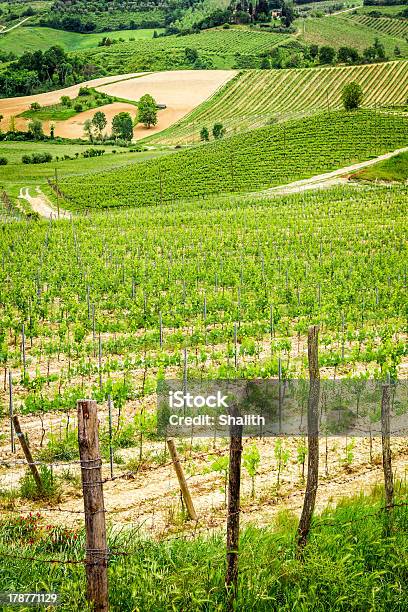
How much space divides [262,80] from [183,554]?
113628mm

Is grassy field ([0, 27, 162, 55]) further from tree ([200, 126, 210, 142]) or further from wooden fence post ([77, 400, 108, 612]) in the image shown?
wooden fence post ([77, 400, 108, 612])

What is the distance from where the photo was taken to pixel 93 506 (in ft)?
23.4

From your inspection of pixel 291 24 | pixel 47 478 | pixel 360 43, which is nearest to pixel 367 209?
pixel 47 478

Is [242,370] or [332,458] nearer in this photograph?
[332,458]

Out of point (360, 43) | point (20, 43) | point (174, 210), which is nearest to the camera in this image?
point (174, 210)

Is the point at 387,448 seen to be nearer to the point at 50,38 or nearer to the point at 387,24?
the point at 387,24

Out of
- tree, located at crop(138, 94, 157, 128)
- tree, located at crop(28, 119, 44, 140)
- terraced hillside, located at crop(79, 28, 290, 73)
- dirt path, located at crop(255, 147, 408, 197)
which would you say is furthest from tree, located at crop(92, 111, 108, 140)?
terraced hillside, located at crop(79, 28, 290, 73)

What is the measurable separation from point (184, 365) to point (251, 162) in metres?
59.2

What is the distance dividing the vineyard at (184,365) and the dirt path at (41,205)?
37.5 ft

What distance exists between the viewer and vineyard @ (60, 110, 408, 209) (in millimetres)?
63500

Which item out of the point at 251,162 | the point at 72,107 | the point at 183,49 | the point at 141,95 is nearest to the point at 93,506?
the point at 251,162

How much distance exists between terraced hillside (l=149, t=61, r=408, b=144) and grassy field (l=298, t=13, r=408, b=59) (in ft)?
136

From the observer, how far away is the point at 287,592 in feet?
25.8

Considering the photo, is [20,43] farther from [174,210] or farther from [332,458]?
[332,458]
